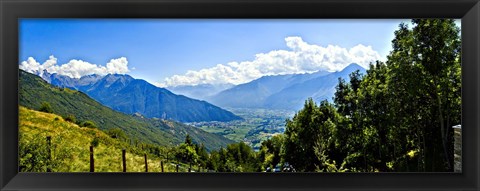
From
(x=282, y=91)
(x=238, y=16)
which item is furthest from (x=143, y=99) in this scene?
(x=238, y=16)

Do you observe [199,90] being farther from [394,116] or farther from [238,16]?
[238,16]

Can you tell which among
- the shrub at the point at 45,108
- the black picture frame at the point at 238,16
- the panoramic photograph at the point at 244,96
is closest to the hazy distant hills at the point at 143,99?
the panoramic photograph at the point at 244,96

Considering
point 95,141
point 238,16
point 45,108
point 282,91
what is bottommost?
point 95,141

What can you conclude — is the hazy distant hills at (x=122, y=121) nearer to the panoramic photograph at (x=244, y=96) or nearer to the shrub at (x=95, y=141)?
the panoramic photograph at (x=244, y=96)

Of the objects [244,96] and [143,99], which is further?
[244,96]

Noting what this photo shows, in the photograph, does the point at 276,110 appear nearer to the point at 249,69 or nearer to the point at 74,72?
the point at 249,69

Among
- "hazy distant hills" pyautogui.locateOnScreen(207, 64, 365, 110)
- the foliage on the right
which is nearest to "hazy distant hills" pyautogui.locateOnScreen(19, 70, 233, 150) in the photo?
"hazy distant hills" pyautogui.locateOnScreen(207, 64, 365, 110)

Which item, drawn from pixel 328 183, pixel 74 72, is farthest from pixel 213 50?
pixel 328 183
